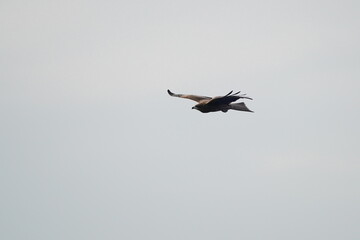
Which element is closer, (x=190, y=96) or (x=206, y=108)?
(x=206, y=108)

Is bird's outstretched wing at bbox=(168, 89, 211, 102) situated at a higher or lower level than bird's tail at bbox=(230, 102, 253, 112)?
Result: higher

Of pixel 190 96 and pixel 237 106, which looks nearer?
pixel 237 106

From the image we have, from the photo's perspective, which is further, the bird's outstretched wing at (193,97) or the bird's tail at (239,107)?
the bird's outstretched wing at (193,97)

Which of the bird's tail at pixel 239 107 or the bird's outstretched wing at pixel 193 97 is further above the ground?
the bird's outstretched wing at pixel 193 97

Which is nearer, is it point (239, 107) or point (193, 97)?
point (239, 107)

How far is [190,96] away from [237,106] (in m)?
4.45

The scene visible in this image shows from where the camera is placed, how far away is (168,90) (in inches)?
1699

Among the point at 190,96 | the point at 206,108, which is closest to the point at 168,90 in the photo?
the point at 190,96

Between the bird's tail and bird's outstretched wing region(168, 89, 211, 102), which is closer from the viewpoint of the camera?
the bird's tail

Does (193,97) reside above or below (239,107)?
above

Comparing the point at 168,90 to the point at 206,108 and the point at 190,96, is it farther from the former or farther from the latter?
the point at 206,108

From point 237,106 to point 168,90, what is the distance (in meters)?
5.56

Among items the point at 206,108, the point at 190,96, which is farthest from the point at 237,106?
the point at 190,96

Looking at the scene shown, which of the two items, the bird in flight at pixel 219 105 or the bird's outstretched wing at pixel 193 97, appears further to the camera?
the bird's outstretched wing at pixel 193 97
